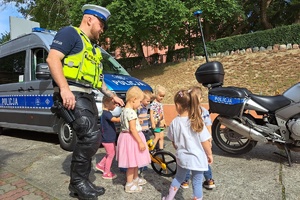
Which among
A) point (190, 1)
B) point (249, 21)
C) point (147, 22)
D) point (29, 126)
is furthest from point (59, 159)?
point (249, 21)

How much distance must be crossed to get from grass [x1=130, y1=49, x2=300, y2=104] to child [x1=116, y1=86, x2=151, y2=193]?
5.95 meters

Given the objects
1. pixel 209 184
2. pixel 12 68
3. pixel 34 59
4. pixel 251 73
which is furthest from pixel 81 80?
pixel 251 73

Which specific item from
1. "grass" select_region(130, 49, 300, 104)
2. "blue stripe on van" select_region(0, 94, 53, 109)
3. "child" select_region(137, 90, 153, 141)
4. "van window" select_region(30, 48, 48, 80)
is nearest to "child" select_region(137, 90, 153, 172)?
"child" select_region(137, 90, 153, 141)

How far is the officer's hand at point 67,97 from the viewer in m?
2.48

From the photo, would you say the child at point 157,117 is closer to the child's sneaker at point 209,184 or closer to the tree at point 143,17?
the child's sneaker at point 209,184

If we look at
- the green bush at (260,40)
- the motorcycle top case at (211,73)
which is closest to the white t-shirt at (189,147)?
the motorcycle top case at (211,73)

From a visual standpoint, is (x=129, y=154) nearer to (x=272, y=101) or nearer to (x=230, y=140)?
(x=230, y=140)

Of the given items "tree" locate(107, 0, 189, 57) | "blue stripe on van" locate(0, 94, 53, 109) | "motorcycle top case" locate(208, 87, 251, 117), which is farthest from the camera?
"tree" locate(107, 0, 189, 57)

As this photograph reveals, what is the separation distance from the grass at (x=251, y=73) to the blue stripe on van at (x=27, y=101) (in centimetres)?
520

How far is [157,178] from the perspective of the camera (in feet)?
11.8

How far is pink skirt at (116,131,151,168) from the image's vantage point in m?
3.09

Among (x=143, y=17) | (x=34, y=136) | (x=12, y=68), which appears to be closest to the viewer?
(x=12, y=68)

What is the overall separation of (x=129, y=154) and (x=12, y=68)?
14.6ft

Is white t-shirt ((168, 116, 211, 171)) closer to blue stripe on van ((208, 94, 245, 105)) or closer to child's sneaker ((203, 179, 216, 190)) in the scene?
child's sneaker ((203, 179, 216, 190))
